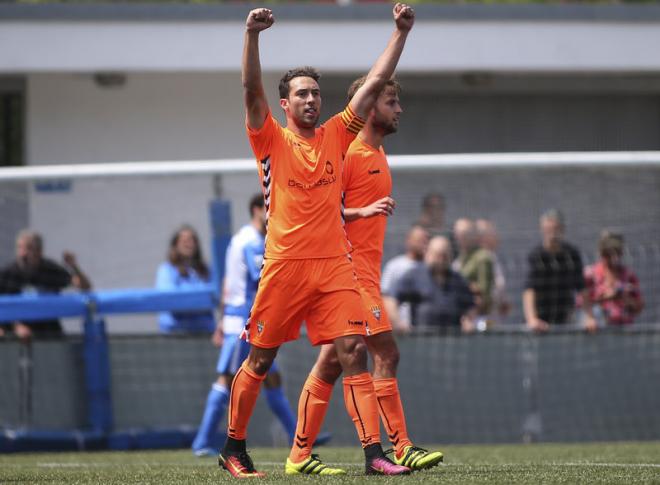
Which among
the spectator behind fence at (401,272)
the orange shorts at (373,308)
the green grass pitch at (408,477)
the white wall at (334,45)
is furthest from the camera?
the white wall at (334,45)

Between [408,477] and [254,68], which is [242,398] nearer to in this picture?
[408,477]

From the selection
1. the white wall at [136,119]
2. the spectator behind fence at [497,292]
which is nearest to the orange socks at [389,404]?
the spectator behind fence at [497,292]

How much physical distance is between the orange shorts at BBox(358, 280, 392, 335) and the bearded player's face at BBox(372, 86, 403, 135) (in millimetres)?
989

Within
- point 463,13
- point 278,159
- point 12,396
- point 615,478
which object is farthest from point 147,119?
point 615,478

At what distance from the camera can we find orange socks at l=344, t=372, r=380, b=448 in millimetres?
6766

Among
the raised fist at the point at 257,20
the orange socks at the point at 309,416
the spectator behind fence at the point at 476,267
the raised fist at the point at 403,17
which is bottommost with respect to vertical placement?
the orange socks at the point at 309,416

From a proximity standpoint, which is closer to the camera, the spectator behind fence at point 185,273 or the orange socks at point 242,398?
the orange socks at point 242,398

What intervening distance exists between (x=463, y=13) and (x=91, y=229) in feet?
17.8

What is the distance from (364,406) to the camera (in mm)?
6781

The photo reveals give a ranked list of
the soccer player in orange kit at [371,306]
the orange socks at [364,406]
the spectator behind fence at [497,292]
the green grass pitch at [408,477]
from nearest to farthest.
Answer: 1. the green grass pitch at [408,477]
2. the orange socks at [364,406]
3. the soccer player in orange kit at [371,306]
4. the spectator behind fence at [497,292]

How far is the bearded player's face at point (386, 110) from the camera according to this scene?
766 centimetres

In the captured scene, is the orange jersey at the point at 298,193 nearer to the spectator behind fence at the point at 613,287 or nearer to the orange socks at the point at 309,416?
the orange socks at the point at 309,416

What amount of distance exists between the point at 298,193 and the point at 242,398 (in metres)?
1.19

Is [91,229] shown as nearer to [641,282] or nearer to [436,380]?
[436,380]
